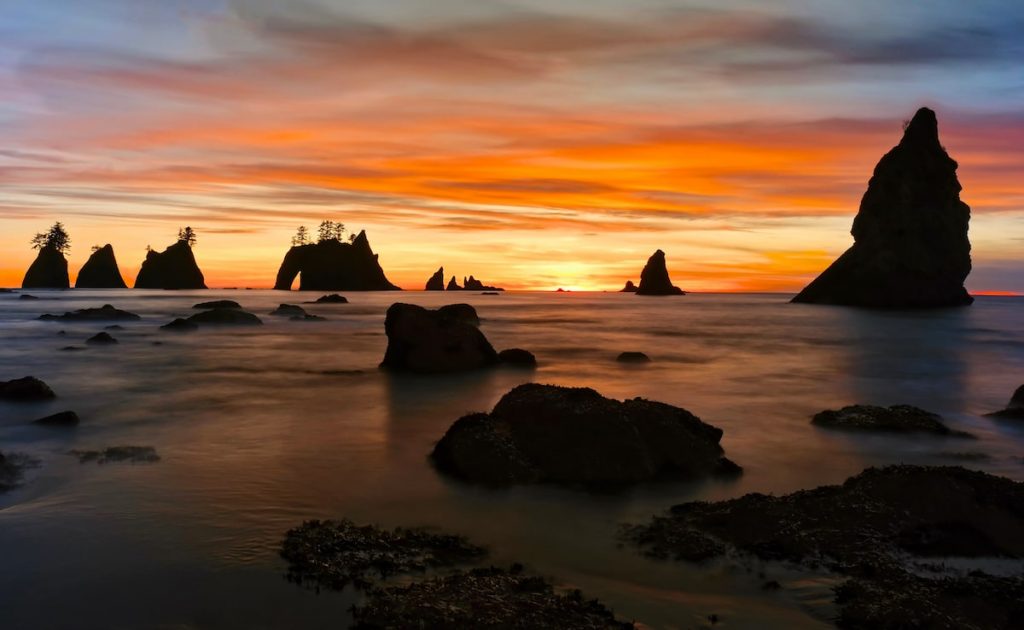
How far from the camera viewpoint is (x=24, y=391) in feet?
48.7

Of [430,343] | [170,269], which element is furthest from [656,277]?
[430,343]

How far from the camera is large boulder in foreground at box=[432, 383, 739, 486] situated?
867cm

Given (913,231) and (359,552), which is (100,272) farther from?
(359,552)

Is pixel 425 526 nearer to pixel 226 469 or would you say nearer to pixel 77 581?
pixel 77 581

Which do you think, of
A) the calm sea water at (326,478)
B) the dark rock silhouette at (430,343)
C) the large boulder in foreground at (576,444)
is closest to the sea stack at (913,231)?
the calm sea water at (326,478)

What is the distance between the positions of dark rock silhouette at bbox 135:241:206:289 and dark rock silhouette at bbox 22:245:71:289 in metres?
17.0

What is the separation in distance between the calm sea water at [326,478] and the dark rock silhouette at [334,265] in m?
143

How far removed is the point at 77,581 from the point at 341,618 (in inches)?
95.3

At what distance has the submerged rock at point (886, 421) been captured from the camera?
12047 mm

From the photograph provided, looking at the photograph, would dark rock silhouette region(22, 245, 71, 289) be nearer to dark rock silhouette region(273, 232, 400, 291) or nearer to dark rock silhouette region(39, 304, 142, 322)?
dark rock silhouette region(273, 232, 400, 291)

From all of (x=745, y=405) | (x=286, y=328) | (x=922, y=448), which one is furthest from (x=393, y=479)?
(x=286, y=328)

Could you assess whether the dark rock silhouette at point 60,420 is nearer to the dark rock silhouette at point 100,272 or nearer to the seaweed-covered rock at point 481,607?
the seaweed-covered rock at point 481,607

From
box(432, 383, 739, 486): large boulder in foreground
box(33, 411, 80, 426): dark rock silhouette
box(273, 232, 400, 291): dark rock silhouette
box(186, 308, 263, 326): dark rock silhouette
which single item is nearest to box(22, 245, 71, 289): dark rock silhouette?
box(273, 232, 400, 291): dark rock silhouette

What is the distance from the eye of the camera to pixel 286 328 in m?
42.1
